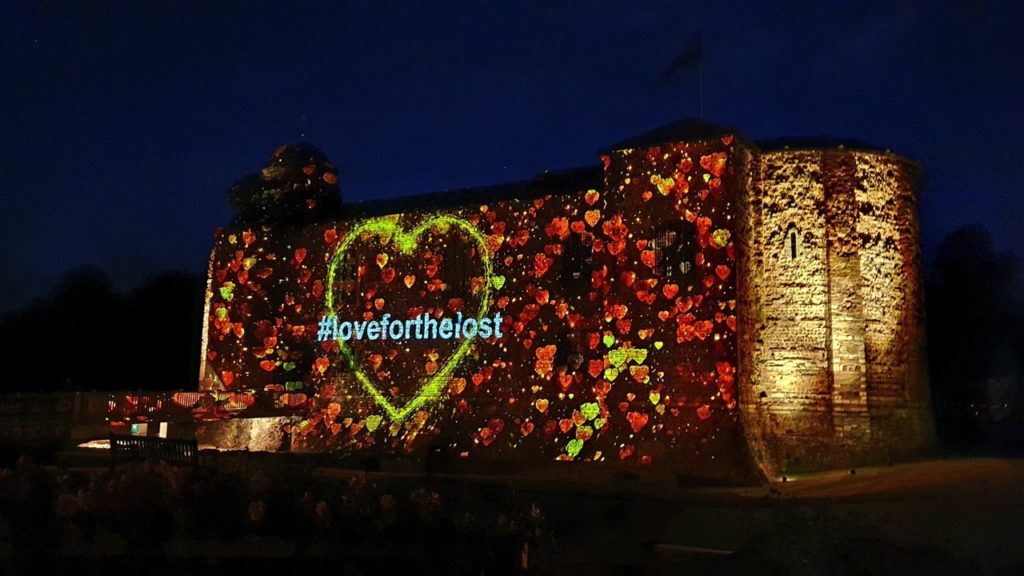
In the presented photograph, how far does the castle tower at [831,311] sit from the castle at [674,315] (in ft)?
0.15

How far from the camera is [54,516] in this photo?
896 cm

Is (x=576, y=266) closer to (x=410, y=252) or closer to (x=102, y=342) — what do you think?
(x=410, y=252)

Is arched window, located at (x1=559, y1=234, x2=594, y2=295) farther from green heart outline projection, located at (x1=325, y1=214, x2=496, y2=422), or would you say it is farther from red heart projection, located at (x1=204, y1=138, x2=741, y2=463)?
green heart outline projection, located at (x1=325, y1=214, x2=496, y2=422)

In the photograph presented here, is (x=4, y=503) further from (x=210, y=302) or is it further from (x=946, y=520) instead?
(x=210, y=302)

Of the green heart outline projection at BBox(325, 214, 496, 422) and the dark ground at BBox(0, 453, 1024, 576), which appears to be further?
the green heart outline projection at BBox(325, 214, 496, 422)

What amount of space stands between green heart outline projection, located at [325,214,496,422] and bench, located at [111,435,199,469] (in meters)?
10.9

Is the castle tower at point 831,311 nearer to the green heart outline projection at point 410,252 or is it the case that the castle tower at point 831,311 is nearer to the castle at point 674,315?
the castle at point 674,315

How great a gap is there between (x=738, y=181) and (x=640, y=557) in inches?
502

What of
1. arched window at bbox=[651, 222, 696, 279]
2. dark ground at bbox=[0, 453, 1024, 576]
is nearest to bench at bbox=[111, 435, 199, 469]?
dark ground at bbox=[0, 453, 1024, 576]

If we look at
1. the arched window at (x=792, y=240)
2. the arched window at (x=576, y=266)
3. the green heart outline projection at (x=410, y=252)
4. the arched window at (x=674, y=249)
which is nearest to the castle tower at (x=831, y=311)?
the arched window at (x=792, y=240)

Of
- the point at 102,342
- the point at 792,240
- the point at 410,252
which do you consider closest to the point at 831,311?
the point at 792,240

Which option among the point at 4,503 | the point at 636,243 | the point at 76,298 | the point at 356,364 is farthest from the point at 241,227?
the point at 76,298

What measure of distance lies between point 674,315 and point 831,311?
11.5 feet

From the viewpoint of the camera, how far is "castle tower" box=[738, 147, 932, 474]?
800 inches
